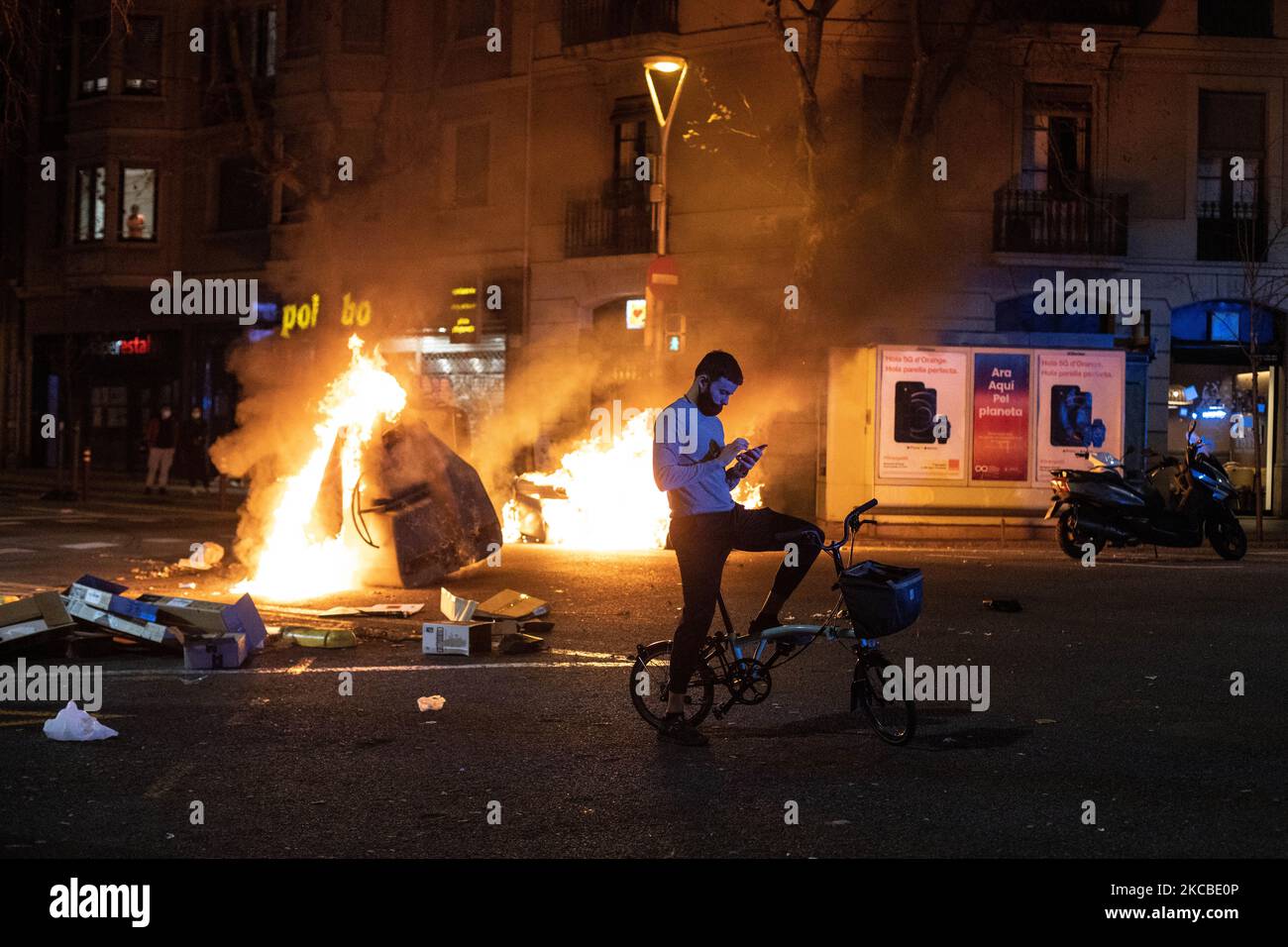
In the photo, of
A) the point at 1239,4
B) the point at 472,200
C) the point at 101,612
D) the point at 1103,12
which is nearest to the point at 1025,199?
the point at 1103,12

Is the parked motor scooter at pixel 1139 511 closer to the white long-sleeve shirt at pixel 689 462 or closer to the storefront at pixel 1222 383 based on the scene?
the storefront at pixel 1222 383

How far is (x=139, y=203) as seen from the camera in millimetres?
34844

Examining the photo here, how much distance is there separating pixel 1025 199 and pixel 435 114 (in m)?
12.3

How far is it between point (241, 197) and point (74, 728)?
2833cm

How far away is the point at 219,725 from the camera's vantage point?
7559mm

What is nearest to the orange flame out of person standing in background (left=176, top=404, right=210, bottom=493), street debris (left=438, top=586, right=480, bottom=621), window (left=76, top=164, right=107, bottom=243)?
street debris (left=438, top=586, right=480, bottom=621)

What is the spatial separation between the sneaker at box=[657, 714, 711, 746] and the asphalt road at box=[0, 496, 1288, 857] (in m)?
0.09

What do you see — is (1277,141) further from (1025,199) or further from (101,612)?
(101,612)

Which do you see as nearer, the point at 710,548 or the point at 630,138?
the point at 710,548

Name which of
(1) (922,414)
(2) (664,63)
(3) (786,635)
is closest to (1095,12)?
(1) (922,414)

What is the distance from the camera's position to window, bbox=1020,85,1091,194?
2539 centimetres

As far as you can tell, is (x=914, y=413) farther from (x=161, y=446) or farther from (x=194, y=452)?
(x=194, y=452)

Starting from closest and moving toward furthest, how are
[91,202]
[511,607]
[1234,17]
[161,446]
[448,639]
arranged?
[448,639], [511,607], [1234,17], [161,446], [91,202]

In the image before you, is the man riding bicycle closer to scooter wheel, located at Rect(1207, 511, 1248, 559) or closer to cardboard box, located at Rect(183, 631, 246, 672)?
cardboard box, located at Rect(183, 631, 246, 672)
